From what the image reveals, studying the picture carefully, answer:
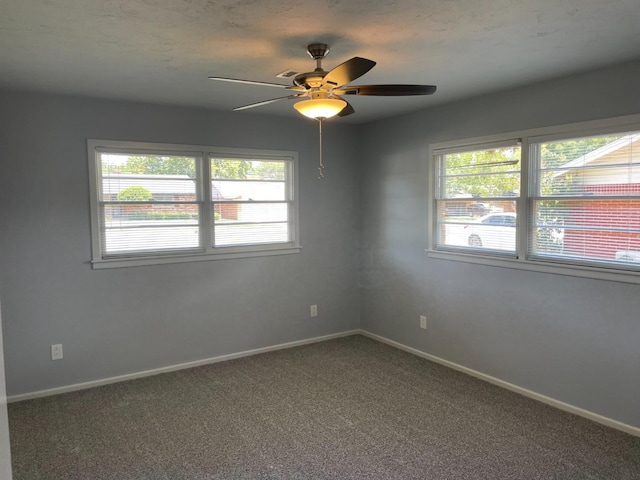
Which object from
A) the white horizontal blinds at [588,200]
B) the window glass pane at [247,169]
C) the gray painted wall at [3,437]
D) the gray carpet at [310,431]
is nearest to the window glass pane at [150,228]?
the window glass pane at [247,169]

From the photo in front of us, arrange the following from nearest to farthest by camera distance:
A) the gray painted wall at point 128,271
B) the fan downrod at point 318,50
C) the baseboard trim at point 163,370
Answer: the fan downrod at point 318,50
the gray painted wall at point 128,271
the baseboard trim at point 163,370

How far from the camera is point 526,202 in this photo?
3.60 metres

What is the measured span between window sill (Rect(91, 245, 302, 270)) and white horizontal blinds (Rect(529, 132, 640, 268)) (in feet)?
7.87

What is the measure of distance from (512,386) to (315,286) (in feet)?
7.21

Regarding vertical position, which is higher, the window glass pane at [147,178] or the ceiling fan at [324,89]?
the ceiling fan at [324,89]

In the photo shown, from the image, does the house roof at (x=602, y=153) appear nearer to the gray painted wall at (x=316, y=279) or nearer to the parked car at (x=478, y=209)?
the gray painted wall at (x=316, y=279)

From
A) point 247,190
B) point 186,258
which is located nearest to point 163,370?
point 186,258

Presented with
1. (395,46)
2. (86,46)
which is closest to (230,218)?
(86,46)

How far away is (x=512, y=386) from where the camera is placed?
3748 mm

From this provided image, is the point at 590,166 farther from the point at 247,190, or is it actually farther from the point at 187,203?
the point at 187,203

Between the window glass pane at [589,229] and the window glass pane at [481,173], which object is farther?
the window glass pane at [481,173]

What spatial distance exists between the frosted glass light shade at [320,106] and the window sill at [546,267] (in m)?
2.04

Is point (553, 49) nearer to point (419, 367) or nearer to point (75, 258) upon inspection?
point (419, 367)

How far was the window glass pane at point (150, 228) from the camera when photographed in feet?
13.0
